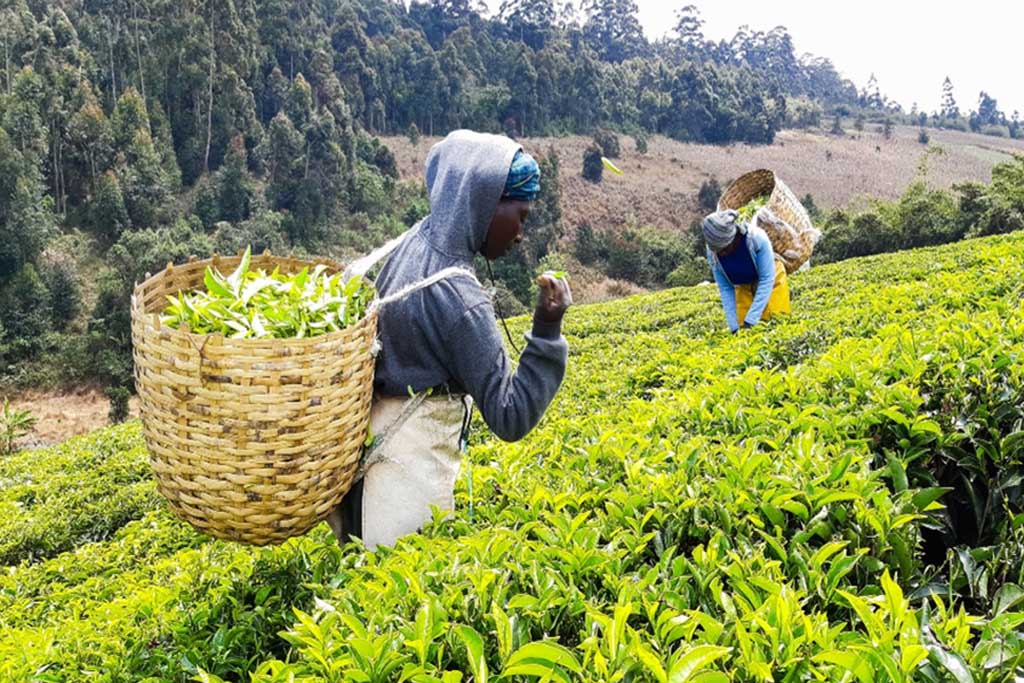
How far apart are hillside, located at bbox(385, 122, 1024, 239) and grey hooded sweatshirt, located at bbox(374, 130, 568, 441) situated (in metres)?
41.6

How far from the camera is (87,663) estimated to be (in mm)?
2217

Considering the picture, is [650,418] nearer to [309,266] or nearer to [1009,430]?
[1009,430]

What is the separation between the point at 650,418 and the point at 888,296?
3224mm

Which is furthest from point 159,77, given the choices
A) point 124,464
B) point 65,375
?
point 124,464

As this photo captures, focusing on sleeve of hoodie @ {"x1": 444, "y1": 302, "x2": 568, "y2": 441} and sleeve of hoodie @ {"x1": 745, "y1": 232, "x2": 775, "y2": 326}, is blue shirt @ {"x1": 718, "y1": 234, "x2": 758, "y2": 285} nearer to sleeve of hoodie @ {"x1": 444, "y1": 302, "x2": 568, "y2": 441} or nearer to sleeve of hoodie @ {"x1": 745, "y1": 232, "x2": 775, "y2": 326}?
sleeve of hoodie @ {"x1": 745, "y1": 232, "x2": 775, "y2": 326}

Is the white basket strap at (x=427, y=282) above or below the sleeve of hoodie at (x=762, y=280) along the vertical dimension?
above

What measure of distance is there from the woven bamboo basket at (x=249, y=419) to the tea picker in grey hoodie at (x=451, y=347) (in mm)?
185

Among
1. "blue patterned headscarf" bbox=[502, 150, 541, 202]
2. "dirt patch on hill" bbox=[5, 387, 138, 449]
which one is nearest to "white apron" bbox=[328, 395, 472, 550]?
"blue patterned headscarf" bbox=[502, 150, 541, 202]

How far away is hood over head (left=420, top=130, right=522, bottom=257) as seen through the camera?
2.13 m

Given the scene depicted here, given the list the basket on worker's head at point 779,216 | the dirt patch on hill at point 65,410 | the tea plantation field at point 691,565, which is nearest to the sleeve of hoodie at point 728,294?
Answer: the basket on worker's head at point 779,216

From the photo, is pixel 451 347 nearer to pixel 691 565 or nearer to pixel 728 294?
pixel 691 565

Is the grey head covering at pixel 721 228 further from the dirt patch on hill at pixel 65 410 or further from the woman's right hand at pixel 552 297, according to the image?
the dirt patch on hill at pixel 65 410

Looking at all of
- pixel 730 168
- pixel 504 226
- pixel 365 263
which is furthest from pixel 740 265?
pixel 730 168

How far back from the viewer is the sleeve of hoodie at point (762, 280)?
5816mm
